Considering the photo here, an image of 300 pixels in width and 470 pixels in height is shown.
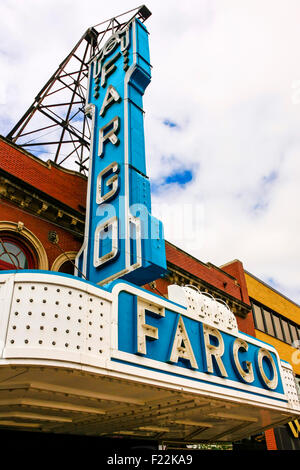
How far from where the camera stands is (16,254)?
33.7ft

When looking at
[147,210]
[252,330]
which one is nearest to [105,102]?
[147,210]

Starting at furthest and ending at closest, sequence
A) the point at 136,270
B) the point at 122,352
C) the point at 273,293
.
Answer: the point at 273,293, the point at 136,270, the point at 122,352

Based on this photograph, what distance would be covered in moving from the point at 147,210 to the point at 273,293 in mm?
17376

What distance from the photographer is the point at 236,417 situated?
1016cm

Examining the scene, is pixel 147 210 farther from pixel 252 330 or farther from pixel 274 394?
pixel 252 330

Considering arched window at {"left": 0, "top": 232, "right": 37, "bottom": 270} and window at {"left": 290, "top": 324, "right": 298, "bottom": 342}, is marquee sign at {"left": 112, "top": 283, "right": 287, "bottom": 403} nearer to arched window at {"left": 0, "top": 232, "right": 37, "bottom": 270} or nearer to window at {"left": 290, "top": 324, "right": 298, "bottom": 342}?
arched window at {"left": 0, "top": 232, "right": 37, "bottom": 270}

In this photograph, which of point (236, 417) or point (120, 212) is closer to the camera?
point (120, 212)

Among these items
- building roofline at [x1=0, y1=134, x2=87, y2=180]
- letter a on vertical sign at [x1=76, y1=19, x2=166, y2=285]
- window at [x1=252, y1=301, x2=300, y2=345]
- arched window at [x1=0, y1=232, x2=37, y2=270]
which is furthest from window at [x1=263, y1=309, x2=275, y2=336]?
arched window at [x1=0, y1=232, x2=37, y2=270]

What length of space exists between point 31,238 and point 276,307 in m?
17.9

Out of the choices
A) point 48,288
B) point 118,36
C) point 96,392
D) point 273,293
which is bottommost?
point 96,392

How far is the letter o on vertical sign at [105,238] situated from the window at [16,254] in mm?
2212

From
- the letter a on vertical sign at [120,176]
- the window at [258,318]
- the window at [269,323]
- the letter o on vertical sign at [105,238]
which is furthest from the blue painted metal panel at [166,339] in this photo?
the window at [269,323]

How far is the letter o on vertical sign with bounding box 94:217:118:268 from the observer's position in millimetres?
8805

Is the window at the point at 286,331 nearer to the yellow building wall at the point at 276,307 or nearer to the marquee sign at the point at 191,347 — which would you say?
the yellow building wall at the point at 276,307
